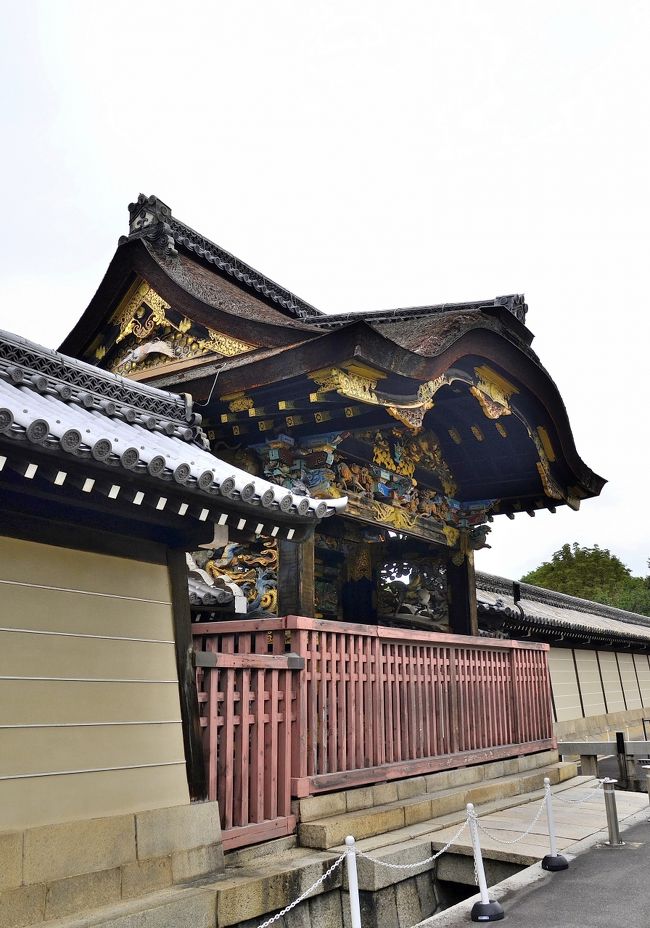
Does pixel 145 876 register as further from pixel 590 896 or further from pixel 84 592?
pixel 590 896

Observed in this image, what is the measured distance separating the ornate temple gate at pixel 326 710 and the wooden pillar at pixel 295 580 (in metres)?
0.47

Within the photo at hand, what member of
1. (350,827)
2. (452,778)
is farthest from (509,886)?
(452,778)

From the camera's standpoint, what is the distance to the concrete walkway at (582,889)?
525 cm

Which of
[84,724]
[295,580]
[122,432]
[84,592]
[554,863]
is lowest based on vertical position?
[554,863]

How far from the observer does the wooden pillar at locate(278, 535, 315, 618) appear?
7531mm

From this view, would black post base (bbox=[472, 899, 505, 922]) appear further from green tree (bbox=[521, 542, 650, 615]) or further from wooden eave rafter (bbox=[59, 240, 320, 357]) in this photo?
green tree (bbox=[521, 542, 650, 615])

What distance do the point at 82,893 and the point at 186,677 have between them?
1.54 metres

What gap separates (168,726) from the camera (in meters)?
5.50

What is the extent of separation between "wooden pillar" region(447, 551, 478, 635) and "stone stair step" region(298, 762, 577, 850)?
81.4 inches

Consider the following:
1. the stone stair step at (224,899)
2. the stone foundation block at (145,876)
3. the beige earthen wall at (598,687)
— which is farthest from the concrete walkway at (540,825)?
the beige earthen wall at (598,687)

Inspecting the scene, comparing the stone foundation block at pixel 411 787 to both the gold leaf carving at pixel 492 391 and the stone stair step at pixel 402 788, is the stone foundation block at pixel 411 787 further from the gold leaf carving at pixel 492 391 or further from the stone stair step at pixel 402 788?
the gold leaf carving at pixel 492 391

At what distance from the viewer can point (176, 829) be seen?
529cm

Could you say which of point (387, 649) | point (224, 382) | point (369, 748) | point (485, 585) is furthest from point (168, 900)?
→ point (485, 585)

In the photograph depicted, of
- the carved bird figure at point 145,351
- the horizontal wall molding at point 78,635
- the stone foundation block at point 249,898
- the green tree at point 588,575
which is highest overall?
the green tree at point 588,575
